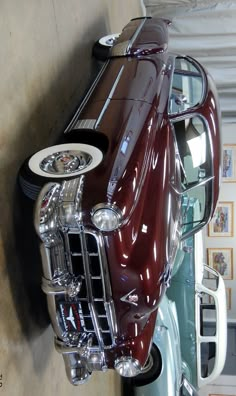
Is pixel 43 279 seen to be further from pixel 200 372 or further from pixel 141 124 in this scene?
pixel 200 372

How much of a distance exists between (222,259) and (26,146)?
3723 mm

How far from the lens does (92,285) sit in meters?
1.26

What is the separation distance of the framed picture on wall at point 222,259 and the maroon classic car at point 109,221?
11.0 ft

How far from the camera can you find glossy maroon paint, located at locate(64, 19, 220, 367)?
1.23 m

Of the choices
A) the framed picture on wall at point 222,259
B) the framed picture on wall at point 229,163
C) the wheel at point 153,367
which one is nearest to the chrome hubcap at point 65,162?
the wheel at point 153,367

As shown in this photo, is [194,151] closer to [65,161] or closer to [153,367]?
[65,161]

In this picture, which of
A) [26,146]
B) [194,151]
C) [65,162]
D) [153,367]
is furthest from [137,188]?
[153,367]

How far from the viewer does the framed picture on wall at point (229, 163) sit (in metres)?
4.75

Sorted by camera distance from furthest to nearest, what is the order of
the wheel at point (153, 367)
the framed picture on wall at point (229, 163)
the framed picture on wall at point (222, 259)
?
the framed picture on wall at point (222, 259) → the framed picture on wall at point (229, 163) → the wheel at point (153, 367)

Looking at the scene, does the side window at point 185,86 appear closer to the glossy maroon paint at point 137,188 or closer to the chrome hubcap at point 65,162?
the glossy maroon paint at point 137,188

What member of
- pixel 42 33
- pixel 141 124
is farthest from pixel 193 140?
pixel 42 33

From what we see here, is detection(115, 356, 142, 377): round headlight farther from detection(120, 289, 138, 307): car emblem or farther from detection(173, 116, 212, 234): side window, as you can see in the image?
detection(173, 116, 212, 234): side window

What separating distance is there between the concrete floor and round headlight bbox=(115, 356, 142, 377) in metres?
0.23

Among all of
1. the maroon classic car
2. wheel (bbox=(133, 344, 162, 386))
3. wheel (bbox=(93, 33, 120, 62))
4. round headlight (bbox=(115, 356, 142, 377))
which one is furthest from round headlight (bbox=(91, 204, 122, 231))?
wheel (bbox=(133, 344, 162, 386))
